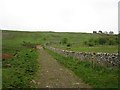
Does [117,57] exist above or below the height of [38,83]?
above

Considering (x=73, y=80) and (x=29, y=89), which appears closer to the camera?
(x=29, y=89)

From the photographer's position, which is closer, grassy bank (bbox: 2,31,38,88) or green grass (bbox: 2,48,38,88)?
green grass (bbox: 2,48,38,88)

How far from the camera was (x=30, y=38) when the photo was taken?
181 meters

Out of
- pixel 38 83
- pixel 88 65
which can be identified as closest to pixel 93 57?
pixel 88 65

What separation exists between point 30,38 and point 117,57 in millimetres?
158893

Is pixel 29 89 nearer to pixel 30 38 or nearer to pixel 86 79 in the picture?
pixel 86 79

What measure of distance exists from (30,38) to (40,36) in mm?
9712

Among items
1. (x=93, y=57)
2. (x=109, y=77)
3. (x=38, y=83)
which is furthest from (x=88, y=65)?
(x=38, y=83)

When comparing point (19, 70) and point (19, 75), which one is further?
point (19, 70)

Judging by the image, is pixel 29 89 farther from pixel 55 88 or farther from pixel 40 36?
pixel 40 36

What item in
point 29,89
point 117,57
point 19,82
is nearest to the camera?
point 29,89

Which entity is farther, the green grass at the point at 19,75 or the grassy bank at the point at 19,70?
the grassy bank at the point at 19,70

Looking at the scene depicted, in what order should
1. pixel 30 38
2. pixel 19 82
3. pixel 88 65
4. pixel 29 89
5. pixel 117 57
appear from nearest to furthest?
pixel 29 89 → pixel 19 82 → pixel 117 57 → pixel 88 65 → pixel 30 38

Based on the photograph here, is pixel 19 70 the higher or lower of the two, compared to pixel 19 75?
lower
